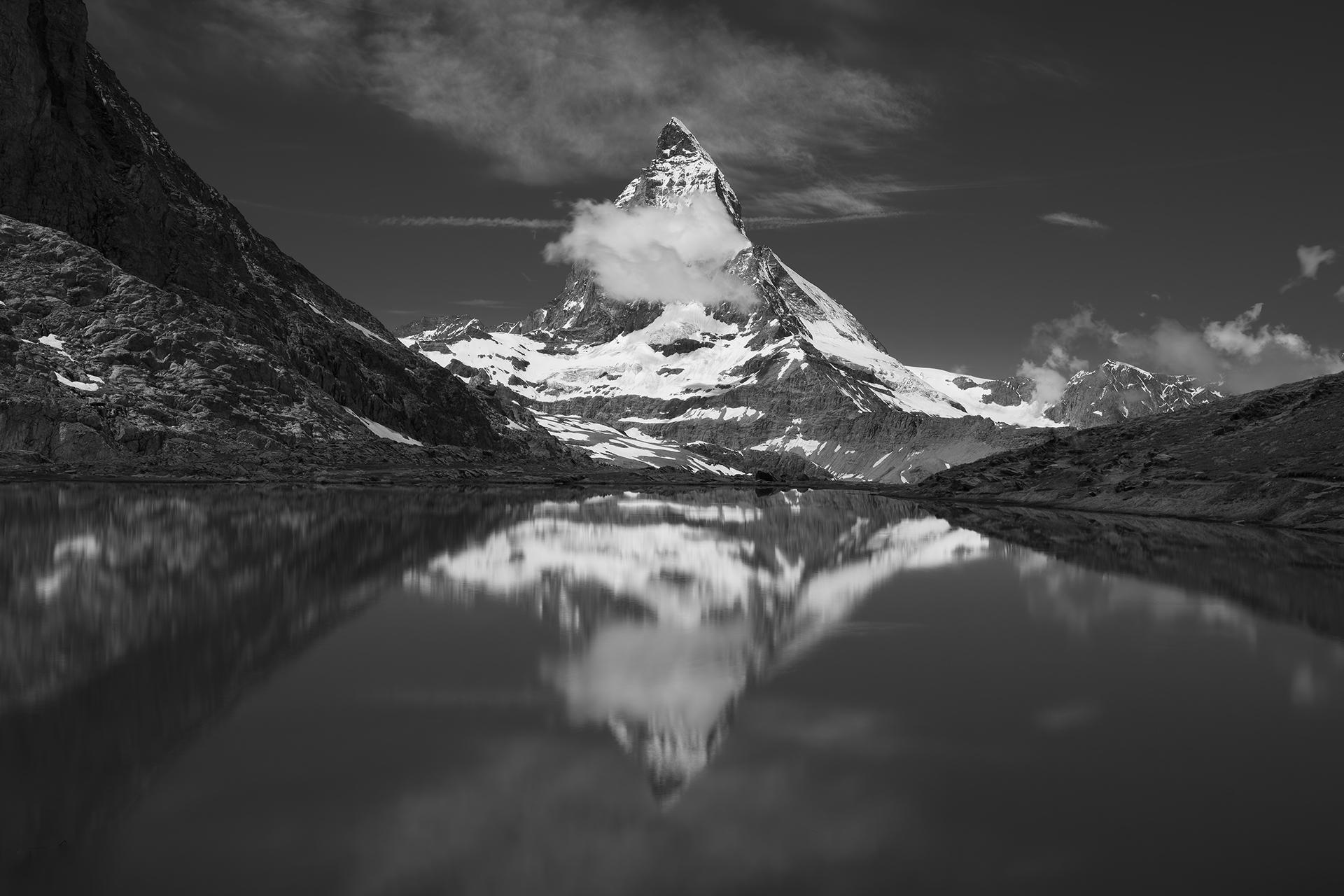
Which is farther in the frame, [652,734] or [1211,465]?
[1211,465]

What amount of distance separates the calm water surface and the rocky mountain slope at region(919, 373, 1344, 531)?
59620 mm

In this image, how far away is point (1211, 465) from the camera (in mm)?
120938

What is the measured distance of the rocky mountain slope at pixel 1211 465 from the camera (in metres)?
101

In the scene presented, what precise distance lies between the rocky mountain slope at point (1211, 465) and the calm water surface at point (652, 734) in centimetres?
5962

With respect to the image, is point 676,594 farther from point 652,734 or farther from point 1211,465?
point 1211,465

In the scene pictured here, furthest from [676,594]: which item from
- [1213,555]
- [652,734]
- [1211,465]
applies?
[1211,465]

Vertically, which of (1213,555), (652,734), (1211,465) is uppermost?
(1211,465)

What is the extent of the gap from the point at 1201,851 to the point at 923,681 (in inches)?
499

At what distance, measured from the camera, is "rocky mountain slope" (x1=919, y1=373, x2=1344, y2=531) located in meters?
101

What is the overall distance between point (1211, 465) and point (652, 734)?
117 metres

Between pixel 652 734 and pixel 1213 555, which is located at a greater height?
pixel 1213 555

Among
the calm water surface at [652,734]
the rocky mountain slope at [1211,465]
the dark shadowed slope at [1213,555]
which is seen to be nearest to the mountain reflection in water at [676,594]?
the calm water surface at [652,734]

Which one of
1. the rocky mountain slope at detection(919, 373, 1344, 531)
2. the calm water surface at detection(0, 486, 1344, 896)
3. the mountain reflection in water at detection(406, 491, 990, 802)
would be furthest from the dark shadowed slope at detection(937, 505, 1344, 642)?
the mountain reflection in water at detection(406, 491, 990, 802)

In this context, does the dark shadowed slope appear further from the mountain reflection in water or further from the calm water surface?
the mountain reflection in water
